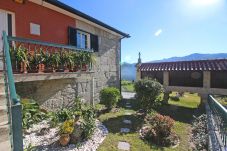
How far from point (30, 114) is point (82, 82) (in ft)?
14.1

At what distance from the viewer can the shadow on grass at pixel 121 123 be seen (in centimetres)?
750

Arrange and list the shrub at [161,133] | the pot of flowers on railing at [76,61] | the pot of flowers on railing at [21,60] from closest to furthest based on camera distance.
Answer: the pot of flowers on railing at [21,60], the shrub at [161,133], the pot of flowers on railing at [76,61]

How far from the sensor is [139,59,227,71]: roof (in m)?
11.8

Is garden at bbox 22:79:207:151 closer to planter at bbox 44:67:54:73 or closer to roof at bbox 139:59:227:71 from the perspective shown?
planter at bbox 44:67:54:73

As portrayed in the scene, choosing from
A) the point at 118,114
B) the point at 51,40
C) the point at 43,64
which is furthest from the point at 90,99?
the point at 43,64

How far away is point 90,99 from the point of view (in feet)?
36.1

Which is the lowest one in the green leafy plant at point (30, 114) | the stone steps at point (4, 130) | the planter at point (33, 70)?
the green leafy plant at point (30, 114)

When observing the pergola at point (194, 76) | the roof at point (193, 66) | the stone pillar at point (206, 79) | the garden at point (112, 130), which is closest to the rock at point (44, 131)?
the garden at point (112, 130)

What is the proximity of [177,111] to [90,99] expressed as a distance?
555 cm

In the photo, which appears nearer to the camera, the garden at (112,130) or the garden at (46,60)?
the garden at (46,60)

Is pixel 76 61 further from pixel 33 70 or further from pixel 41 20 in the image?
pixel 41 20

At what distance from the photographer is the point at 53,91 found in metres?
8.57

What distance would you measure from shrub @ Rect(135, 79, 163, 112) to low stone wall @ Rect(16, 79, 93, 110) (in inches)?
128

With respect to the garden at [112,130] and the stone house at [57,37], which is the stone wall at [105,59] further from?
the garden at [112,130]
